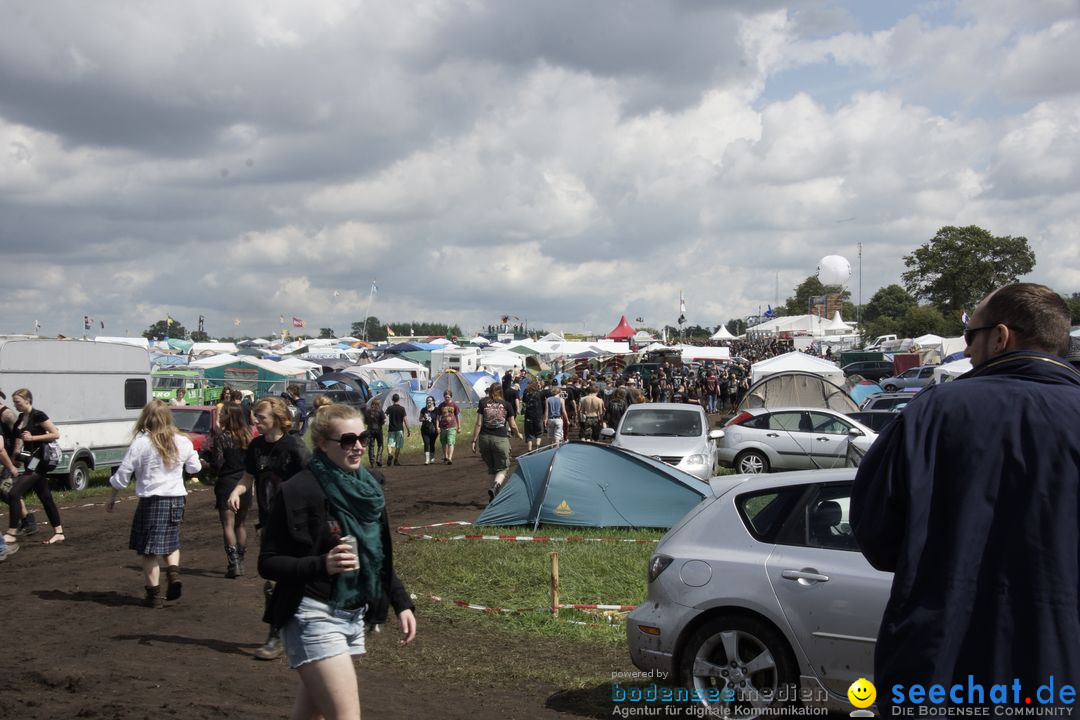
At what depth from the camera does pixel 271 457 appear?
313 inches

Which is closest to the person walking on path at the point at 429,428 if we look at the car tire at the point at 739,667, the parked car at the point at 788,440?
the parked car at the point at 788,440

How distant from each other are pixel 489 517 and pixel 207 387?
80.2 feet

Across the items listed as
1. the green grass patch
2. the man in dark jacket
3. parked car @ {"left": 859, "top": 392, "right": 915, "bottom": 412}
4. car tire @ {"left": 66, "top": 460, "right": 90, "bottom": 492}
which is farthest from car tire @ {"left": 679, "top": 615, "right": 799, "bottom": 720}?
parked car @ {"left": 859, "top": 392, "right": 915, "bottom": 412}

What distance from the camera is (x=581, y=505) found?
12945 millimetres

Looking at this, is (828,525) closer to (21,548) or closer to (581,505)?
(581,505)

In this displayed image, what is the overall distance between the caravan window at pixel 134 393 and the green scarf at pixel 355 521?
55.4ft

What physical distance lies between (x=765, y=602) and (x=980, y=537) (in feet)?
10.7

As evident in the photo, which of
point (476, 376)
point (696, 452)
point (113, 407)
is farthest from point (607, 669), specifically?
point (476, 376)

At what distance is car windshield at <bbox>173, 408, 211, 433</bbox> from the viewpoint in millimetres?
20438

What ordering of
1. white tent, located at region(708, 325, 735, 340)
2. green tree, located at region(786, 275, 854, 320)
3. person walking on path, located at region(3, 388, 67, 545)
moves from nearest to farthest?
person walking on path, located at region(3, 388, 67, 545) < white tent, located at region(708, 325, 735, 340) < green tree, located at region(786, 275, 854, 320)

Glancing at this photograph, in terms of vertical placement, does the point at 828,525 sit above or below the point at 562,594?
above

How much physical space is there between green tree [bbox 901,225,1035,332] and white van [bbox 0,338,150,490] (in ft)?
→ 216

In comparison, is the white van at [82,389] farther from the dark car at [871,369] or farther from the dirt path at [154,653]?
the dark car at [871,369]

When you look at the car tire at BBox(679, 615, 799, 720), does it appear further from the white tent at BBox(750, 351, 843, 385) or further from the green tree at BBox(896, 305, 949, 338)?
the green tree at BBox(896, 305, 949, 338)
